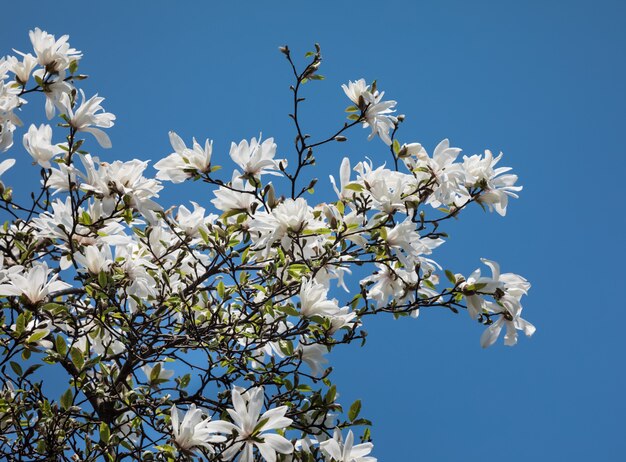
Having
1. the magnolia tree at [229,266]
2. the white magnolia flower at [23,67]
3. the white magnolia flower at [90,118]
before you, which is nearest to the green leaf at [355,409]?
the magnolia tree at [229,266]

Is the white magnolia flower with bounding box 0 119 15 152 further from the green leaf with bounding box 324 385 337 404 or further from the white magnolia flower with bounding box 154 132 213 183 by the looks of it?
the green leaf with bounding box 324 385 337 404

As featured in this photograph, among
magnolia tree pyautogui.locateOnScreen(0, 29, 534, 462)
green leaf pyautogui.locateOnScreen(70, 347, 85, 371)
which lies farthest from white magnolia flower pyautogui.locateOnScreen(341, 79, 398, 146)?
green leaf pyautogui.locateOnScreen(70, 347, 85, 371)

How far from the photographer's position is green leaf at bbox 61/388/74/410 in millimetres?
2400

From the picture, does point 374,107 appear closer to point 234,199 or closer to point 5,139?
point 234,199

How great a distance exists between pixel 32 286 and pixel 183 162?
26.5 inches

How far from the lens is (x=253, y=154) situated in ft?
8.20

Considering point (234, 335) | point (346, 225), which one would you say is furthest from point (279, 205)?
point (234, 335)

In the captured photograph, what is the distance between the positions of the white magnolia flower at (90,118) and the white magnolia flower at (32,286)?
2.12ft

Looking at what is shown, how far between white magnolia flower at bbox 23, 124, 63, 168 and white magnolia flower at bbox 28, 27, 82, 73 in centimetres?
29

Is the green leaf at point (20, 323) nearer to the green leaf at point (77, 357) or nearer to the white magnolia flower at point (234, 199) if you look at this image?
the green leaf at point (77, 357)

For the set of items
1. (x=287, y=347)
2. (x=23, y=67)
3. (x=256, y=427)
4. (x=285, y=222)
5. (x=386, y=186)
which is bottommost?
(x=256, y=427)

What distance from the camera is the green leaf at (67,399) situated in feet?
7.87

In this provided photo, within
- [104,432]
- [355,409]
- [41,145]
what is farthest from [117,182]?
[355,409]

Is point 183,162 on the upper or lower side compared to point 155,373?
upper
